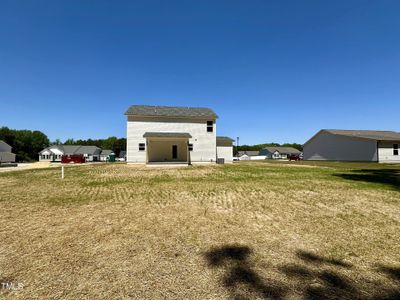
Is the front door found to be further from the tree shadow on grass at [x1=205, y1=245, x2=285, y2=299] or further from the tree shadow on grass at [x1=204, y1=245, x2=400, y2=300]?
the tree shadow on grass at [x1=204, y1=245, x2=400, y2=300]

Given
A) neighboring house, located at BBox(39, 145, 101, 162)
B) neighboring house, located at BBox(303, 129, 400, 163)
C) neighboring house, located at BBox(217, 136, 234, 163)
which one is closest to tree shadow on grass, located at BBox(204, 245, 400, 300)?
neighboring house, located at BBox(217, 136, 234, 163)

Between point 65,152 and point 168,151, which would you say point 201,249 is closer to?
point 168,151

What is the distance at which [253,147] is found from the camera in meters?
118

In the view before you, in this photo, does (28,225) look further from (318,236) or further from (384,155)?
(384,155)

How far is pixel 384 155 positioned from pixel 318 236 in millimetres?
34052

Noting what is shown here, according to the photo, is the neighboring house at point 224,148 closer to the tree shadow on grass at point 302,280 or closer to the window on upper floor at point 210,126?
the window on upper floor at point 210,126

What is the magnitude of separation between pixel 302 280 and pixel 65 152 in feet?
269

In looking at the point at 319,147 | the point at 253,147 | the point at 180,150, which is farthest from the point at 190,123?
the point at 253,147

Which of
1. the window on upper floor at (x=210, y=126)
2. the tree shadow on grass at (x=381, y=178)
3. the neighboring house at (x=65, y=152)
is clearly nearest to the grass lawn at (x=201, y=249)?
the tree shadow on grass at (x=381, y=178)

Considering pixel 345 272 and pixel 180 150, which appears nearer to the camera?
pixel 345 272

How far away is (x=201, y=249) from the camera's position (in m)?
3.71

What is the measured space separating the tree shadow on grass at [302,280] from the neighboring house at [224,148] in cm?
2517

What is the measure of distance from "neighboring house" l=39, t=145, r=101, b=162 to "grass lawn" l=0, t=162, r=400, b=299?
72959mm

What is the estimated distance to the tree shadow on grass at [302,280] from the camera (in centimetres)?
255
